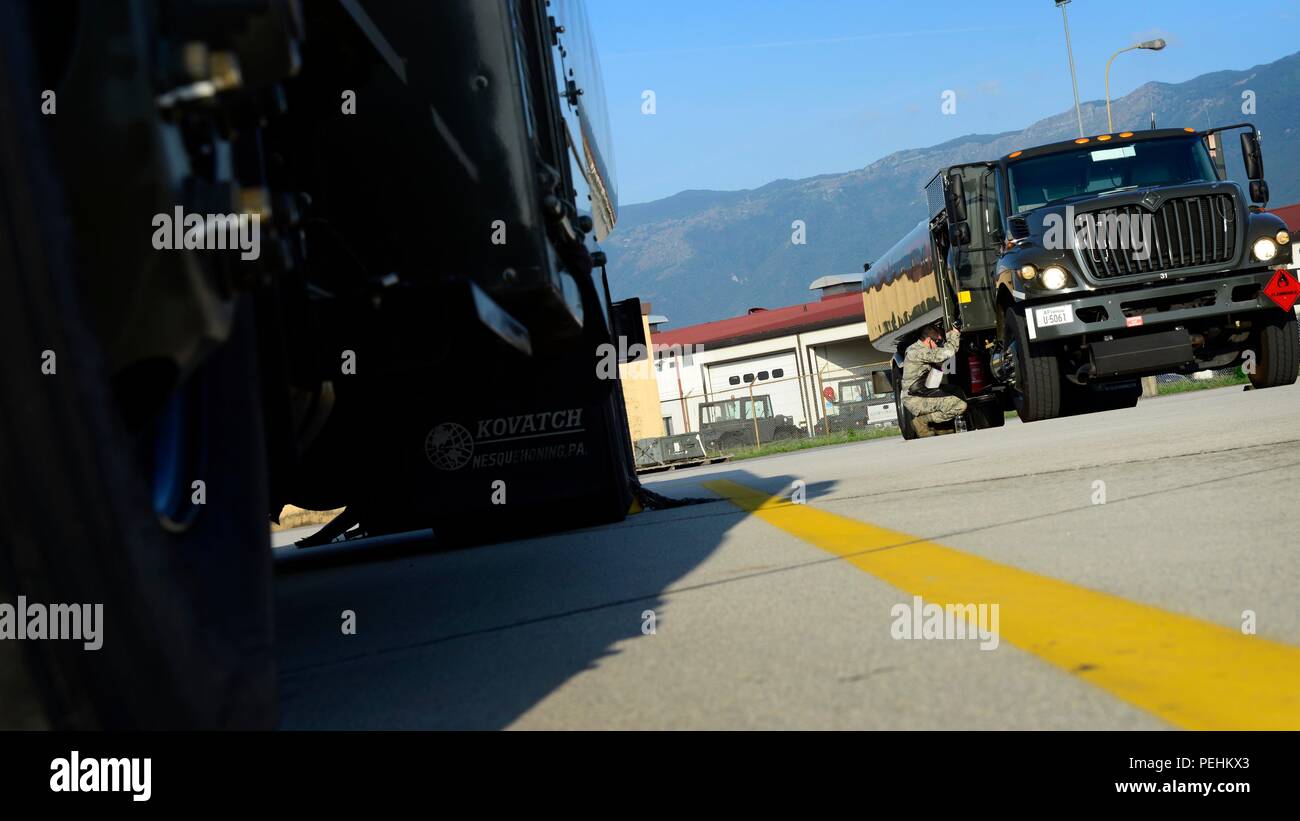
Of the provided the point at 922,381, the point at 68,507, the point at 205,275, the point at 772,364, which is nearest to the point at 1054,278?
the point at 922,381

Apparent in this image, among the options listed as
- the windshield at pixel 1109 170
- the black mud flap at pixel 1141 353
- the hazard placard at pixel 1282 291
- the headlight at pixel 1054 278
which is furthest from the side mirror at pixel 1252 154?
the headlight at pixel 1054 278

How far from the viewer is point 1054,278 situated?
398 inches

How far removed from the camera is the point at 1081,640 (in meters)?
2.20

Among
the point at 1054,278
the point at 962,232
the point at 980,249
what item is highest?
the point at 962,232

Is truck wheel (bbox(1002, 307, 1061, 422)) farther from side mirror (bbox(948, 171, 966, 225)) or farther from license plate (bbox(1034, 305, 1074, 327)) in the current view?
side mirror (bbox(948, 171, 966, 225))

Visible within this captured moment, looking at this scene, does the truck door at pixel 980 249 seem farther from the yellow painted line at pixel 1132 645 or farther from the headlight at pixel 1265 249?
the yellow painted line at pixel 1132 645

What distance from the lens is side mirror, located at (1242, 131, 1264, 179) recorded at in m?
10.5

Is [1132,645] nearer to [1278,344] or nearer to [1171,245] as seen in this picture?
[1171,245]

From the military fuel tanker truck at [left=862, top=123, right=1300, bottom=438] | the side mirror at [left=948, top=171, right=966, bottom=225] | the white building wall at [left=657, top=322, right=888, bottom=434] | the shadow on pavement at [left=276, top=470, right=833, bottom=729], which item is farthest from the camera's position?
the white building wall at [left=657, top=322, right=888, bottom=434]

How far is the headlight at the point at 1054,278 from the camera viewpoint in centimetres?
1008

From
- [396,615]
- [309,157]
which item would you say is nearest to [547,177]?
[309,157]

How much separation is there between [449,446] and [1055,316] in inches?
242

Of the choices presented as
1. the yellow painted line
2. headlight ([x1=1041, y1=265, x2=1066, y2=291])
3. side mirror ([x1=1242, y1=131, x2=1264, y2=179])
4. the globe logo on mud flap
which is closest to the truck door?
headlight ([x1=1041, y1=265, x2=1066, y2=291])

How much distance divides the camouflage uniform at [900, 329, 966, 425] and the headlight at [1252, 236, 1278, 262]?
12.2ft
